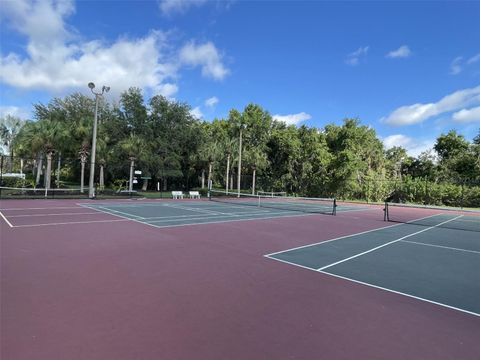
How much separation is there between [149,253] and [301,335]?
16.3 ft

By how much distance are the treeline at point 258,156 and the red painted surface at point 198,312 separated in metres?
27.4

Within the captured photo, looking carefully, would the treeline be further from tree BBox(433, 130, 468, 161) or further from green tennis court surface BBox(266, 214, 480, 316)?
green tennis court surface BBox(266, 214, 480, 316)

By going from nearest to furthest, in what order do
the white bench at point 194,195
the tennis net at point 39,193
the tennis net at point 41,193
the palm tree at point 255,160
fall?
the tennis net at point 41,193 < the tennis net at point 39,193 < the white bench at point 194,195 < the palm tree at point 255,160

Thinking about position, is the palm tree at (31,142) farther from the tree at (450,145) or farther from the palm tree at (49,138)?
the tree at (450,145)

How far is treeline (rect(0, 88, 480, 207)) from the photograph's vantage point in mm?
37250

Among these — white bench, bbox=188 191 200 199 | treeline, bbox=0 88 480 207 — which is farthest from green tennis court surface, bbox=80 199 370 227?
treeline, bbox=0 88 480 207

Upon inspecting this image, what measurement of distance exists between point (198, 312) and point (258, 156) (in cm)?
3660

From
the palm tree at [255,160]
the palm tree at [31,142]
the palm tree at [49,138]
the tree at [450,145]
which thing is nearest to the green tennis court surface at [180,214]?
the palm tree at [49,138]

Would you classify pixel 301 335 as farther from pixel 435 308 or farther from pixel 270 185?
pixel 270 185

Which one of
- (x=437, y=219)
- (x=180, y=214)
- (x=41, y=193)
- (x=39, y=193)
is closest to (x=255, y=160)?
(x=437, y=219)

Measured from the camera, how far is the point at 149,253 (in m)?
8.15

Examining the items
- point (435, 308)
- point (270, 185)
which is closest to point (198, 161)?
point (270, 185)

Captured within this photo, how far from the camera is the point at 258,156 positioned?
1610 inches

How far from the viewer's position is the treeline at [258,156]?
37.2m
